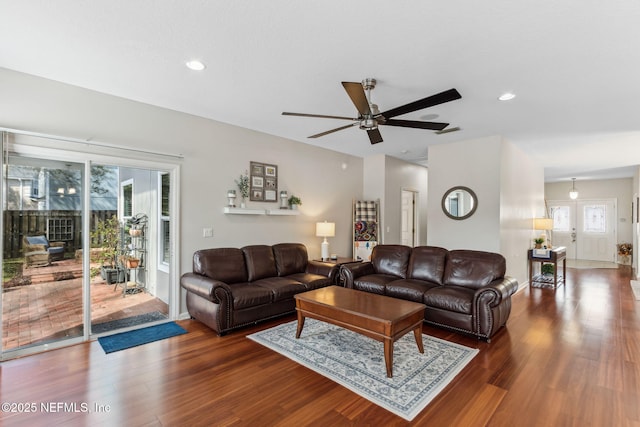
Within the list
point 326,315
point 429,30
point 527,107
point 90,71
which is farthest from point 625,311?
point 90,71

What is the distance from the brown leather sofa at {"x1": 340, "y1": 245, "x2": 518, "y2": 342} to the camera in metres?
3.48

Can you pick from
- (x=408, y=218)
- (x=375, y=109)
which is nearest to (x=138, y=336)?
(x=375, y=109)

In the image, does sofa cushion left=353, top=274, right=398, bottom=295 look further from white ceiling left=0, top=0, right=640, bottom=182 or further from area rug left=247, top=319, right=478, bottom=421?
white ceiling left=0, top=0, right=640, bottom=182

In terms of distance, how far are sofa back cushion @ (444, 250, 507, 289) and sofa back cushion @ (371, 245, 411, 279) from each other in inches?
25.2

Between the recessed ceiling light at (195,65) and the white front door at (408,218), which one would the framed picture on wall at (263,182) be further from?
the white front door at (408,218)

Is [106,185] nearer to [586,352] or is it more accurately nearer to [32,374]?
[32,374]

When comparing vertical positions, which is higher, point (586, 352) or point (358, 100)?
point (358, 100)

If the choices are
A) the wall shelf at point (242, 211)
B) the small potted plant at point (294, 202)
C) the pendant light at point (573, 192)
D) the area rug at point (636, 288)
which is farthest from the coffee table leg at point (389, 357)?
the pendant light at point (573, 192)

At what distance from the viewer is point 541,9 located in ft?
6.74

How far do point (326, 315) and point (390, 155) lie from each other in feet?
14.8

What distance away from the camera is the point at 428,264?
4.49m

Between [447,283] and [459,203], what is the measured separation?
1.88 metres

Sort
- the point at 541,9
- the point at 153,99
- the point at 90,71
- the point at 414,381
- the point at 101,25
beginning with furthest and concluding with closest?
the point at 153,99 < the point at 90,71 < the point at 414,381 < the point at 101,25 < the point at 541,9

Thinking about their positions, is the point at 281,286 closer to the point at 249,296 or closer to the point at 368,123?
the point at 249,296
